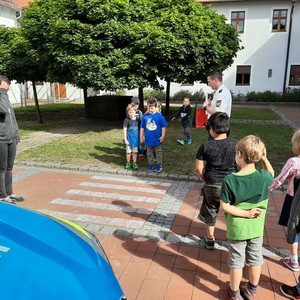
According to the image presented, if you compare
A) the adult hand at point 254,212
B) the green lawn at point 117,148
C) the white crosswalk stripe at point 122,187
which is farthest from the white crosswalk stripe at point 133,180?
the adult hand at point 254,212

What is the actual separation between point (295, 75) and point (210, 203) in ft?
87.0

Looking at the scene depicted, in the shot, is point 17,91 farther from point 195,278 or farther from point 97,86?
point 195,278

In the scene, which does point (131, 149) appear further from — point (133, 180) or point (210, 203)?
point (210, 203)

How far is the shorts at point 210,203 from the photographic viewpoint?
340cm

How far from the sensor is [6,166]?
4.92 meters

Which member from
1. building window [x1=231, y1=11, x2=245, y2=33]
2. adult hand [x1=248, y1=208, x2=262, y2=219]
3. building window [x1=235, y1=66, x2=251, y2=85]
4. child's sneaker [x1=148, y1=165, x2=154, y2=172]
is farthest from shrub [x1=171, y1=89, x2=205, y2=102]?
adult hand [x1=248, y1=208, x2=262, y2=219]

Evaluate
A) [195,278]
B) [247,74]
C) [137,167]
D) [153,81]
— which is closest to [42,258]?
[195,278]

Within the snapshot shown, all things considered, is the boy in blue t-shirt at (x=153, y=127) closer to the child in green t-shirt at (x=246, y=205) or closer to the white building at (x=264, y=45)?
the child in green t-shirt at (x=246, y=205)

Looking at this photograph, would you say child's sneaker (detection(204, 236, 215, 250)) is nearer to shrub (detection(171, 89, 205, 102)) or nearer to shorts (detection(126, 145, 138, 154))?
shorts (detection(126, 145, 138, 154))

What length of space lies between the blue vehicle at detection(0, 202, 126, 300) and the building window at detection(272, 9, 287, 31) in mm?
28082

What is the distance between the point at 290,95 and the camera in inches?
976

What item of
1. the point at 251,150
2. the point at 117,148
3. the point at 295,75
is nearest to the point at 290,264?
the point at 251,150

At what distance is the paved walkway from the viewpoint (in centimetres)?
311

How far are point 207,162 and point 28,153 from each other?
6.31m
